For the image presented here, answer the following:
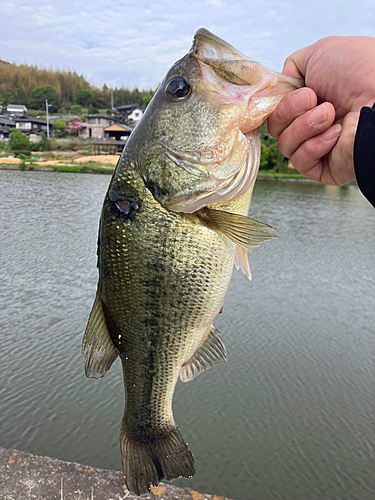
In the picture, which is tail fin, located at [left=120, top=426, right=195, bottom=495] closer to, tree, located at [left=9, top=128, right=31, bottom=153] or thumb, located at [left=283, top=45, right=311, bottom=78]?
thumb, located at [left=283, top=45, right=311, bottom=78]

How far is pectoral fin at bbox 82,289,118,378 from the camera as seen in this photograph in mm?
1628

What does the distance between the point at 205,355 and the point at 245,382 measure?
13.6 feet

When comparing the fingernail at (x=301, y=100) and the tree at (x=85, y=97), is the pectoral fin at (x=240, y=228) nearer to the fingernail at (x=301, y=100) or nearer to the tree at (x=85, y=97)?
the fingernail at (x=301, y=100)

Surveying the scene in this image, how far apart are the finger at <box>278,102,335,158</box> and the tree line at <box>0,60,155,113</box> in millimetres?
86994

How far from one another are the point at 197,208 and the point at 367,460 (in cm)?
436

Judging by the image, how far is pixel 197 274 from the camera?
1507mm

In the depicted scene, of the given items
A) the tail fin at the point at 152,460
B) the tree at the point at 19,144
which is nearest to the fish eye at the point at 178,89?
the tail fin at the point at 152,460

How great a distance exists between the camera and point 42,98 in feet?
281

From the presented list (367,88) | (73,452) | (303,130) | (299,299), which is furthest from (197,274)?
(299,299)

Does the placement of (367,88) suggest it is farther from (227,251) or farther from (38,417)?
(38,417)

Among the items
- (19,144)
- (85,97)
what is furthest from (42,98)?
(19,144)

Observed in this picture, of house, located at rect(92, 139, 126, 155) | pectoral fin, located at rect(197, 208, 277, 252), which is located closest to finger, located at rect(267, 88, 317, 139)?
pectoral fin, located at rect(197, 208, 277, 252)

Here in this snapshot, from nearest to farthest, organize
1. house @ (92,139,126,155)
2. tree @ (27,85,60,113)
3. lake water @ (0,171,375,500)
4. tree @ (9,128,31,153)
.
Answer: lake water @ (0,171,375,500)
tree @ (9,128,31,153)
house @ (92,139,126,155)
tree @ (27,85,60,113)

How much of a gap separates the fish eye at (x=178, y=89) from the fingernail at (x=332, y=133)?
0.65 metres
